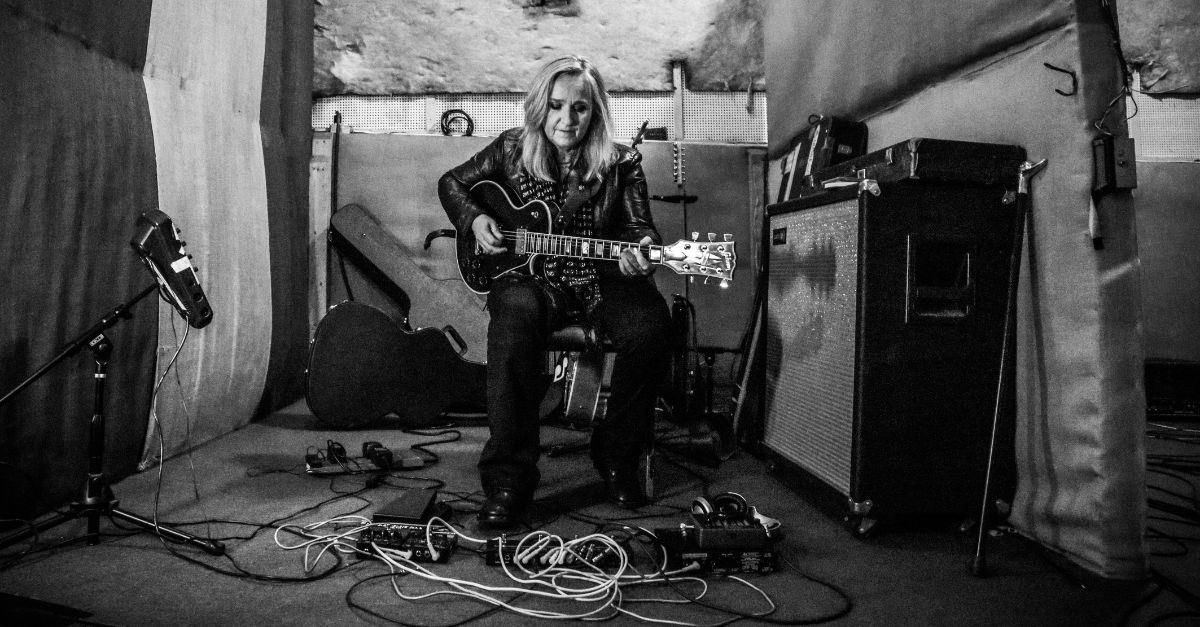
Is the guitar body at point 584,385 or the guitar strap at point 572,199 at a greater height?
the guitar strap at point 572,199

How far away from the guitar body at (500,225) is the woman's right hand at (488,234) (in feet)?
0.25

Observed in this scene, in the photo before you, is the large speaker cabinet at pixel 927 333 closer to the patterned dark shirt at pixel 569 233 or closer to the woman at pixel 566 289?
the woman at pixel 566 289

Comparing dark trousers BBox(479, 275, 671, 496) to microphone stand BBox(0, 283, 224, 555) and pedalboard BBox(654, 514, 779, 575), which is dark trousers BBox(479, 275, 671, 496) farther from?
microphone stand BBox(0, 283, 224, 555)

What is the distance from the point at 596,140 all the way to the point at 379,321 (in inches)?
60.8

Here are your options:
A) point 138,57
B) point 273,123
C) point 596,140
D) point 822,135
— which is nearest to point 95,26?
point 138,57

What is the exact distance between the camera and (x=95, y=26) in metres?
2.35

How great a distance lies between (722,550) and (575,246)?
121cm

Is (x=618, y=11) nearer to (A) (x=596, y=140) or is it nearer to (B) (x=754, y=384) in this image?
A: (A) (x=596, y=140)

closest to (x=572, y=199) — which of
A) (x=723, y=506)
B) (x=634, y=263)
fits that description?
(x=634, y=263)

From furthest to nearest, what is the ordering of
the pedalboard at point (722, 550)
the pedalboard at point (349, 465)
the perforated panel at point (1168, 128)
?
1. the perforated panel at point (1168, 128)
2. the pedalboard at point (349, 465)
3. the pedalboard at point (722, 550)

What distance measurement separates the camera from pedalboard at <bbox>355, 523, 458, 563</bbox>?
1789mm

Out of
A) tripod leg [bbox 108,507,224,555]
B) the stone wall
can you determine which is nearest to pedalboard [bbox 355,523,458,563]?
tripod leg [bbox 108,507,224,555]

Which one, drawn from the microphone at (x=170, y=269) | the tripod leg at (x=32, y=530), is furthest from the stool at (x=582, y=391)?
the tripod leg at (x=32, y=530)

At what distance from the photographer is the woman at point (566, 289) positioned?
2.16 metres
